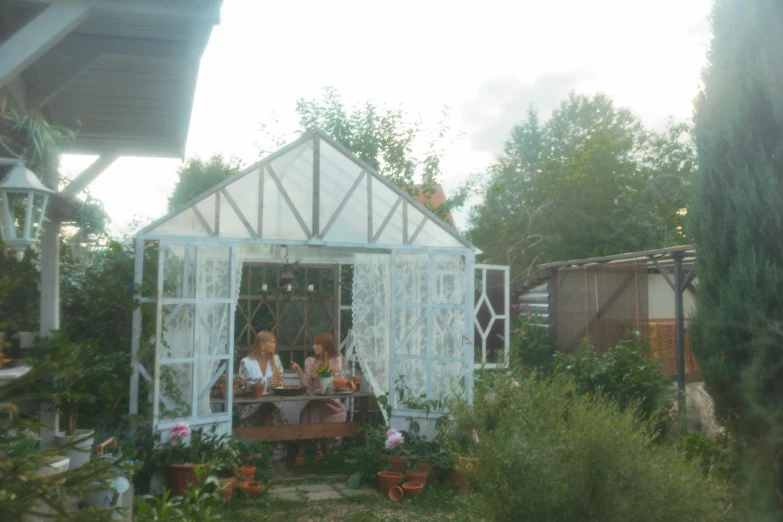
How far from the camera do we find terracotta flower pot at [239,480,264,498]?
539 centimetres

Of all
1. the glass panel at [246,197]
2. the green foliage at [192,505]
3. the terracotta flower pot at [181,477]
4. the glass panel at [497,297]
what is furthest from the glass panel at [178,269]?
the glass panel at [497,297]

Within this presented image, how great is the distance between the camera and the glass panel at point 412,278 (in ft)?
23.3

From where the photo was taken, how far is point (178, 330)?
578 centimetres

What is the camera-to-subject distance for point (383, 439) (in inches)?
244

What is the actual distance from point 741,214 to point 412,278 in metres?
3.75

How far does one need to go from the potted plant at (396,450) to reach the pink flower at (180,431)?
1.72m

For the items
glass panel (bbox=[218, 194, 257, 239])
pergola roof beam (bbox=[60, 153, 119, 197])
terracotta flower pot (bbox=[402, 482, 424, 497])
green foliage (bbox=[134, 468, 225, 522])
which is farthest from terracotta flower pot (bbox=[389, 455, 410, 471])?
pergola roof beam (bbox=[60, 153, 119, 197])

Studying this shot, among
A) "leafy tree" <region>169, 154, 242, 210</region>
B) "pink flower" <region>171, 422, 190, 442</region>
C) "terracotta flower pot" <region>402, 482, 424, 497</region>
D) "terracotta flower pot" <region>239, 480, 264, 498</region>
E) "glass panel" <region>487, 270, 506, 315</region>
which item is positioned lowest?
"terracotta flower pot" <region>402, 482, 424, 497</region>

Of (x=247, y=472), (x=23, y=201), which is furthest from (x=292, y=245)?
(x=23, y=201)

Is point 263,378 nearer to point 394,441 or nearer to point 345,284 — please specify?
point 394,441

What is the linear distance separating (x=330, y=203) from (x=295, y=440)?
2.48 m

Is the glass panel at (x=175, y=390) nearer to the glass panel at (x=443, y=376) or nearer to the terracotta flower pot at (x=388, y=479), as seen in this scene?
the terracotta flower pot at (x=388, y=479)

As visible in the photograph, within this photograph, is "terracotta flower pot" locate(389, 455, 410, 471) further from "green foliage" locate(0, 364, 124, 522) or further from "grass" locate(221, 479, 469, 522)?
"green foliage" locate(0, 364, 124, 522)

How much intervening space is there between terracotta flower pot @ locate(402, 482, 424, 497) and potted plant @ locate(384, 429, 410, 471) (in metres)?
0.24
